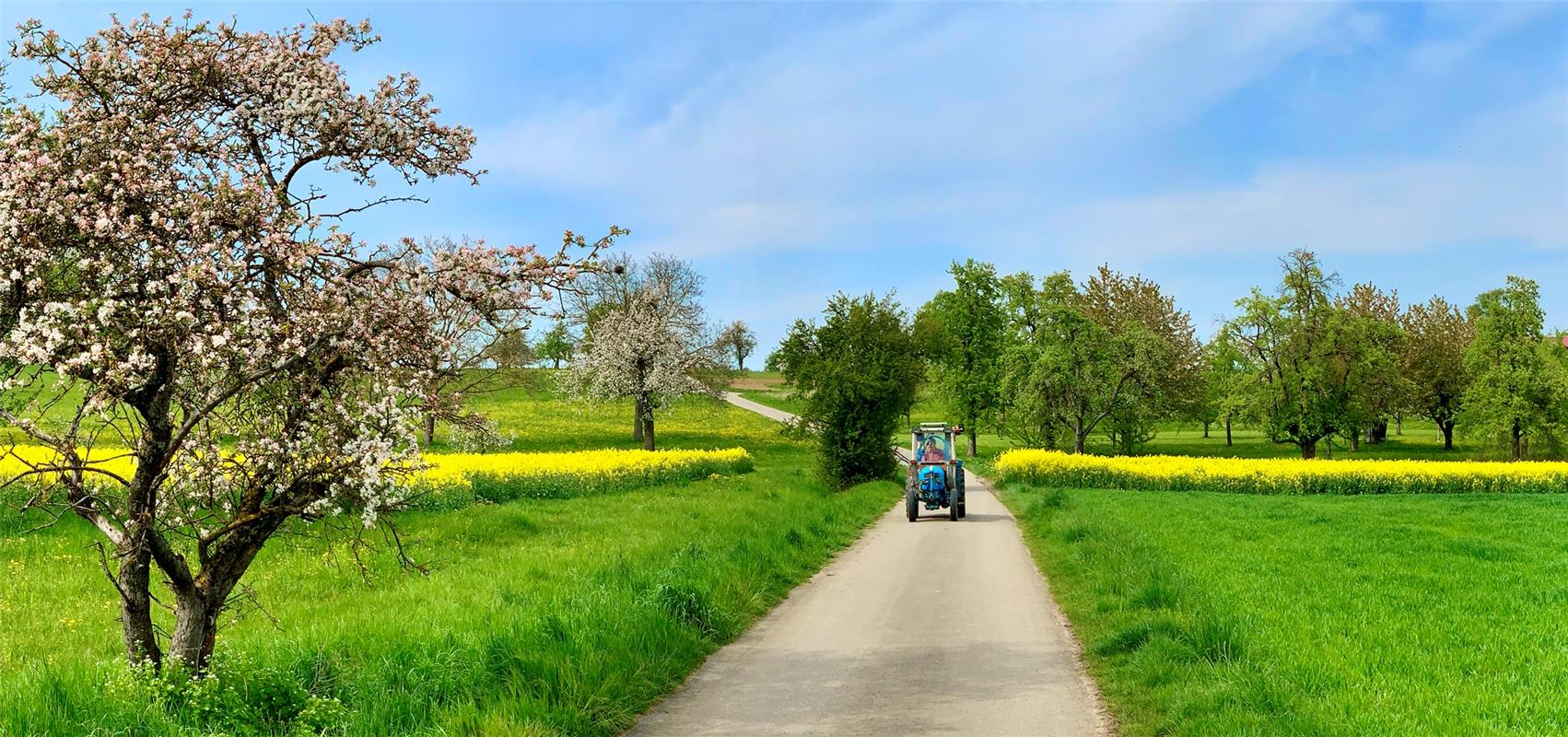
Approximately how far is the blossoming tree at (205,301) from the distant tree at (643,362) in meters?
41.3

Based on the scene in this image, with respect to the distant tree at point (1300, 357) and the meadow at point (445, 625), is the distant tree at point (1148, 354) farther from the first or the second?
the meadow at point (445, 625)

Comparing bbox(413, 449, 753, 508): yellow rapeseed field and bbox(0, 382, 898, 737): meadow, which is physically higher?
bbox(413, 449, 753, 508): yellow rapeseed field

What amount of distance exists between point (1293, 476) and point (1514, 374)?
25.2 metres

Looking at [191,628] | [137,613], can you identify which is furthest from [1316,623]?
[137,613]

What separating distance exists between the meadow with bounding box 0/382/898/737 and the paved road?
49 cm

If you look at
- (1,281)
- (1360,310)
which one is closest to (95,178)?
(1,281)

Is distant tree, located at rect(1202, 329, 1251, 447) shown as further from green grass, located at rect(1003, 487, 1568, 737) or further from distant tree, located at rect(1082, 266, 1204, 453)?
green grass, located at rect(1003, 487, 1568, 737)

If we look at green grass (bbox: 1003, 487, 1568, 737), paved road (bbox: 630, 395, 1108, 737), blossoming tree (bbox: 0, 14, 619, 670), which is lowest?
paved road (bbox: 630, 395, 1108, 737)

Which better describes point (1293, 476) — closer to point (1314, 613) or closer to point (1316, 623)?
point (1314, 613)

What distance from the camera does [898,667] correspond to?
9141 millimetres

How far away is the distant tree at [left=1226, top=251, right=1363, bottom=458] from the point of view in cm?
5294

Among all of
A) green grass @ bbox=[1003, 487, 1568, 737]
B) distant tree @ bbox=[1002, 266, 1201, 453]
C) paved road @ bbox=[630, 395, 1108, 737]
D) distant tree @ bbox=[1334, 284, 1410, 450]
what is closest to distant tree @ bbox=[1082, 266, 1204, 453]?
distant tree @ bbox=[1002, 266, 1201, 453]

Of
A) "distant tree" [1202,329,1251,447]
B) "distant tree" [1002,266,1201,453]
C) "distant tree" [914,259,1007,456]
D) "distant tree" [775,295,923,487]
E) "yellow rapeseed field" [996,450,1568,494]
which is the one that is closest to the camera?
"distant tree" [775,295,923,487]

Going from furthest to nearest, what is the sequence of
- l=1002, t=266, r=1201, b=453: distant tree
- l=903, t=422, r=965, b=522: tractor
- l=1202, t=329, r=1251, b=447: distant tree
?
l=1202, t=329, r=1251, b=447: distant tree
l=1002, t=266, r=1201, b=453: distant tree
l=903, t=422, r=965, b=522: tractor
